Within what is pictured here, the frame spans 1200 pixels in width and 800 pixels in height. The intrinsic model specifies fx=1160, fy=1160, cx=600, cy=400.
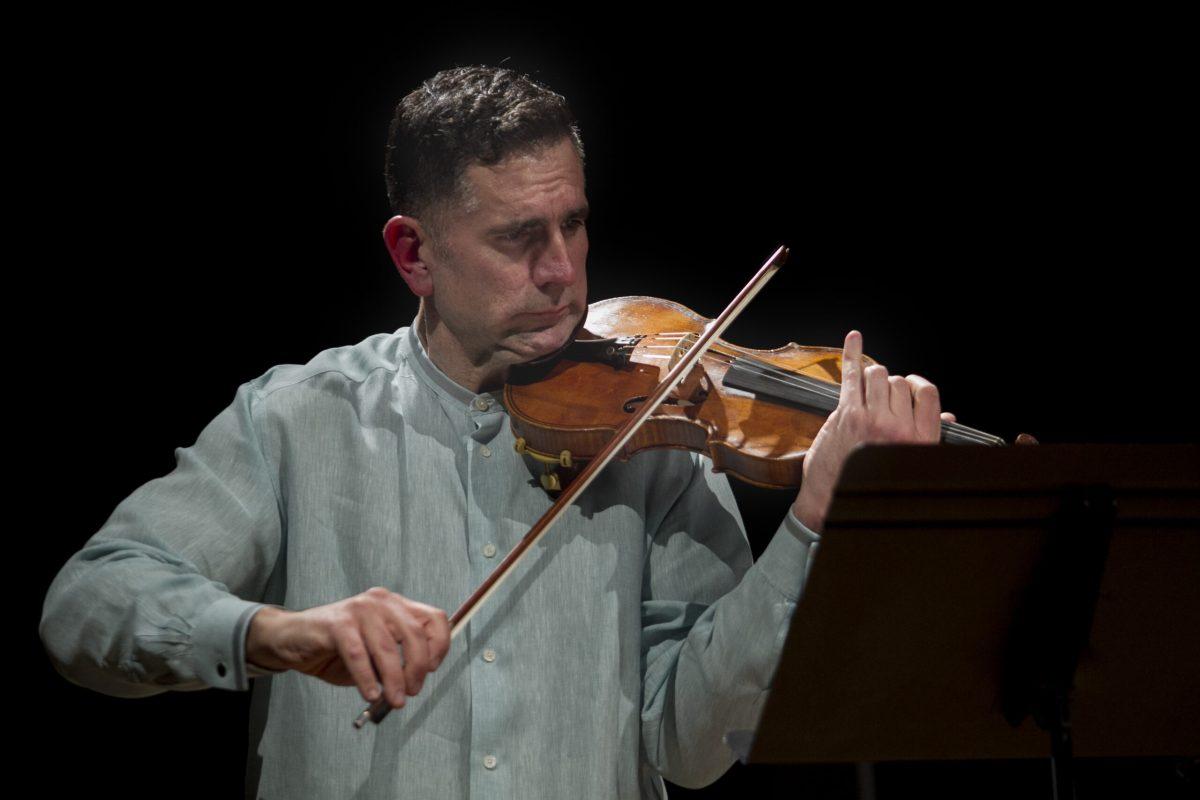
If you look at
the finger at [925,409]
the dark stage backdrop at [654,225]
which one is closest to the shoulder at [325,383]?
the dark stage backdrop at [654,225]

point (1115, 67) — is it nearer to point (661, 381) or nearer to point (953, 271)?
point (953, 271)

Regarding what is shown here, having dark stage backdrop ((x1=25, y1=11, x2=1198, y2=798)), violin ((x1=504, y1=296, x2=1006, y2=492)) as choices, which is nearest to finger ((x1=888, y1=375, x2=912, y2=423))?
violin ((x1=504, y1=296, x2=1006, y2=492))

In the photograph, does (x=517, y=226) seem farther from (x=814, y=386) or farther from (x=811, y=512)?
(x=811, y=512)

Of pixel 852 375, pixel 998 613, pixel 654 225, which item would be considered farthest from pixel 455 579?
pixel 654 225

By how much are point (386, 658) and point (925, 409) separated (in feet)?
2.71

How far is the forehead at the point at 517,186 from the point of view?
1.84 meters

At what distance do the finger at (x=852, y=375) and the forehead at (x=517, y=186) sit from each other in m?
0.52

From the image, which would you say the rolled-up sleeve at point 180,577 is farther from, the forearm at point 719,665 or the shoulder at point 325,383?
the forearm at point 719,665

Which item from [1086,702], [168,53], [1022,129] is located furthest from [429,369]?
[1022,129]

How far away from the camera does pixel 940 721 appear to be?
139 cm

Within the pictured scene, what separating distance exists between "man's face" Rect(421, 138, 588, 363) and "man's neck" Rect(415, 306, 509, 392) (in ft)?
0.13

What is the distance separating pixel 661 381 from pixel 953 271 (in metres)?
1.24

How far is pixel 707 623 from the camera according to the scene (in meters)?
1.87

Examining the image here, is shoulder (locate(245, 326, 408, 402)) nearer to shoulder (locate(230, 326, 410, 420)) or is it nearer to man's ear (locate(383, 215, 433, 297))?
shoulder (locate(230, 326, 410, 420))
